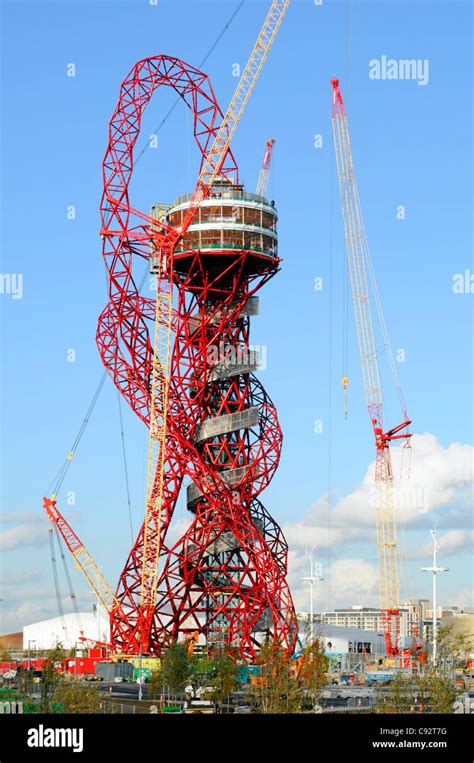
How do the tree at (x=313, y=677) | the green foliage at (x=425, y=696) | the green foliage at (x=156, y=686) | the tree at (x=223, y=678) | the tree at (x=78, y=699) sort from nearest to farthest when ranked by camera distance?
the tree at (x=78, y=699) → the green foliage at (x=425, y=696) → the tree at (x=313, y=677) → the tree at (x=223, y=678) → the green foliage at (x=156, y=686)

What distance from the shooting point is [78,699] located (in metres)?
82.3

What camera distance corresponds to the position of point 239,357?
162250 mm

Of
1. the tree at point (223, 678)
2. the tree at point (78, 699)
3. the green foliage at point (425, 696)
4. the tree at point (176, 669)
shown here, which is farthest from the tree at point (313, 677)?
the tree at point (78, 699)

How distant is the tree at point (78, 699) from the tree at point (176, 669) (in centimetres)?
2332

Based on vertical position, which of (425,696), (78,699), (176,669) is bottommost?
(425,696)

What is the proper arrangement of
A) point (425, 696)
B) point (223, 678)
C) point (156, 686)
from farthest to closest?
point (156, 686), point (223, 678), point (425, 696)

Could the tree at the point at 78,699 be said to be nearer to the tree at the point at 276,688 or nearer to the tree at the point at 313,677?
the tree at the point at 276,688

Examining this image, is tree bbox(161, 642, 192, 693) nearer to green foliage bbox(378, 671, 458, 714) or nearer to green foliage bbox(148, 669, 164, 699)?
green foliage bbox(148, 669, 164, 699)

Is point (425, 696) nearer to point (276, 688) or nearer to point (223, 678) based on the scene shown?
point (276, 688)

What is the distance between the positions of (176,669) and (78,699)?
29164 millimetres

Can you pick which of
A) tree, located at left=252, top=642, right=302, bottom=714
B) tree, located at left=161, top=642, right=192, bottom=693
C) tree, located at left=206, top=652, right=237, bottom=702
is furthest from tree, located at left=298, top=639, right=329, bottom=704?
tree, located at left=161, top=642, right=192, bottom=693

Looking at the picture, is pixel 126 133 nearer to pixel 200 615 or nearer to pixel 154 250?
pixel 154 250

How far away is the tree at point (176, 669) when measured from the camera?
110 meters

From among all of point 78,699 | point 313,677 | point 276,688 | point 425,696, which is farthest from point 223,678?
point 78,699
